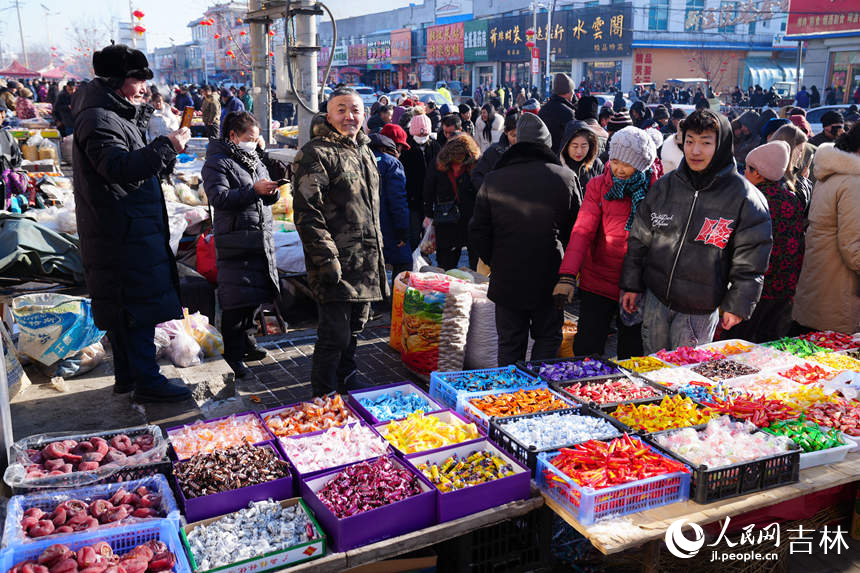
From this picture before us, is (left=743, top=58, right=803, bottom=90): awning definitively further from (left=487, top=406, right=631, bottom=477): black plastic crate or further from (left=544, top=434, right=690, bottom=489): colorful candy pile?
(left=544, top=434, right=690, bottom=489): colorful candy pile

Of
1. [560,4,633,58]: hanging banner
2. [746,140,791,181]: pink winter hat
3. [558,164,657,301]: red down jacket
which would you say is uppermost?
[560,4,633,58]: hanging banner

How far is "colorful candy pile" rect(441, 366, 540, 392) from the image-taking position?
3559 mm

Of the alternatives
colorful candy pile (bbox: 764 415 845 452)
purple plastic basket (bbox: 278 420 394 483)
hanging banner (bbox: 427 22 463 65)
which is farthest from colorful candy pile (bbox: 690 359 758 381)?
hanging banner (bbox: 427 22 463 65)

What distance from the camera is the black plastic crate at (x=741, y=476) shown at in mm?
2635

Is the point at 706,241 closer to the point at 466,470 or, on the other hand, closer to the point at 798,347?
the point at 798,347

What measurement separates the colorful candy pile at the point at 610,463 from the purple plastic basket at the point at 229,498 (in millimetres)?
1050

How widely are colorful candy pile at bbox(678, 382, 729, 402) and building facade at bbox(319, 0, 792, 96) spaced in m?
31.1

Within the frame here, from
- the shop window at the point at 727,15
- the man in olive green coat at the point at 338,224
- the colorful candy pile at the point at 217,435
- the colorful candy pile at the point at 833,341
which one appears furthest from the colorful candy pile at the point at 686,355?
the shop window at the point at 727,15

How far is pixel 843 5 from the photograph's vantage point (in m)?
25.4

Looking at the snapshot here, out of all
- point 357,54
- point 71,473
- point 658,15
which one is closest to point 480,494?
point 71,473

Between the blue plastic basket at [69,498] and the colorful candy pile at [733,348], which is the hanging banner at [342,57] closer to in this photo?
the colorful candy pile at [733,348]

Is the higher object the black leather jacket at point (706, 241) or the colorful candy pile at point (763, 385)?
the black leather jacket at point (706, 241)

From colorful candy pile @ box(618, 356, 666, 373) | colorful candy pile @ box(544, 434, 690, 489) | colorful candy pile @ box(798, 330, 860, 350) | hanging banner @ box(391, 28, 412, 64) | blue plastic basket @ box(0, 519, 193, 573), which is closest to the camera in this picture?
blue plastic basket @ box(0, 519, 193, 573)

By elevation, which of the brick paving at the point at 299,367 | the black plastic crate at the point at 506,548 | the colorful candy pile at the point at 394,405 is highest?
the colorful candy pile at the point at 394,405
